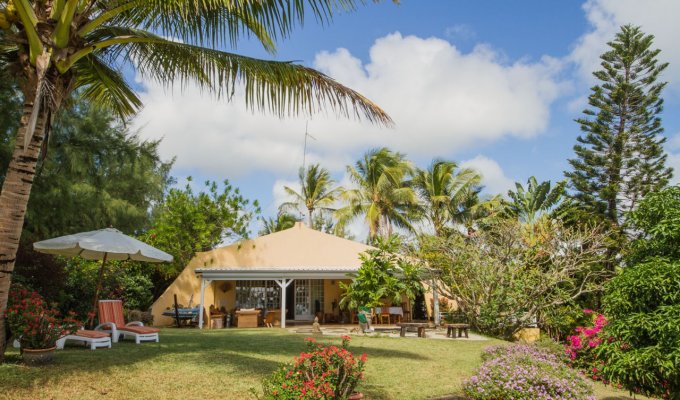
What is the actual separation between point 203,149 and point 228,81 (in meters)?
16.9

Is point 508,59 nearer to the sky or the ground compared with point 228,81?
nearer to the sky

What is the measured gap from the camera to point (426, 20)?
8992 mm

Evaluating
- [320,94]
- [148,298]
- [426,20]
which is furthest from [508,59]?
[148,298]

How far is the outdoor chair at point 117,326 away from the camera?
9.83 meters

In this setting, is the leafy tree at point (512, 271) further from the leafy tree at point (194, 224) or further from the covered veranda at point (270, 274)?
the leafy tree at point (194, 224)

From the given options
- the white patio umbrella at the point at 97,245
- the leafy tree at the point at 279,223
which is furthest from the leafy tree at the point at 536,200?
the white patio umbrella at the point at 97,245

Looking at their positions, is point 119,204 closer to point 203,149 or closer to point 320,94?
point 203,149

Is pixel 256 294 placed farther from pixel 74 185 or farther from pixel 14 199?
pixel 14 199

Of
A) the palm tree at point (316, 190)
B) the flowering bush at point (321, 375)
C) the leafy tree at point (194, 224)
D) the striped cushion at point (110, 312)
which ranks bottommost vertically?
the flowering bush at point (321, 375)

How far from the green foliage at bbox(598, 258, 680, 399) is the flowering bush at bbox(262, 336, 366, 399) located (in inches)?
151

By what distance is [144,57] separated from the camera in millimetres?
7266

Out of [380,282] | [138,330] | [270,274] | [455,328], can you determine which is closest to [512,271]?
[455,328]

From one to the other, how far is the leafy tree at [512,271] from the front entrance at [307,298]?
6529mm

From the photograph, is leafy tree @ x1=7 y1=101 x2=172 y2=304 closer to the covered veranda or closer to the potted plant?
the potted plant
